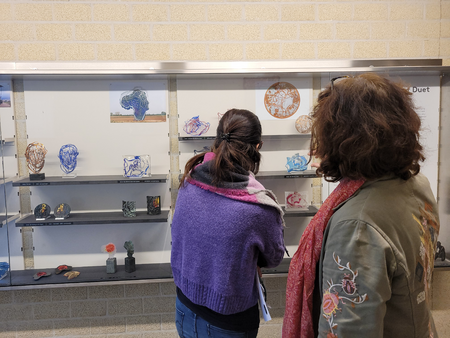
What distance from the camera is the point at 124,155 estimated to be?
88.0 inches

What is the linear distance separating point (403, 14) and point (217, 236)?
2.07 meters

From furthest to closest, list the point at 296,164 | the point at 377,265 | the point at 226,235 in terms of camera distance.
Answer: the point at 296,164
the point at 226,235
the point at 377,265

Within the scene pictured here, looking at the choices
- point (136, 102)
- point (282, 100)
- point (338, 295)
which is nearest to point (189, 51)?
point (136, 102)

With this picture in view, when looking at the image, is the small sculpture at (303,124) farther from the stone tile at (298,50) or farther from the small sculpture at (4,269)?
the small sculpture at (4,269)

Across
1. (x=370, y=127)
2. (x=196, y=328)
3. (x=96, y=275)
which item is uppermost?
(x=370, y=127)

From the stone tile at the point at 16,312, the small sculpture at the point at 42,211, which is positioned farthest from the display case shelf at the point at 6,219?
the stone tile at the point at 16,312

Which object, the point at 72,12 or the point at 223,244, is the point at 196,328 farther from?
the point at 72,12

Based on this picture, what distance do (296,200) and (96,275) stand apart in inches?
52.1

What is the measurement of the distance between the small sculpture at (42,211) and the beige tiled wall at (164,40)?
1.78ft

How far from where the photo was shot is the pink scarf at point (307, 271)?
93 centimetres

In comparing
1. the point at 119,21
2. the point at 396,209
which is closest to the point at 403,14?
the point at 119,21

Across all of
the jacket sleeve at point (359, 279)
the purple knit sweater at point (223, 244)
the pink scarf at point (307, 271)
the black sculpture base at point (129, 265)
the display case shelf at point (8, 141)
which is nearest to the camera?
the jacket sleeve at point (359, 279)

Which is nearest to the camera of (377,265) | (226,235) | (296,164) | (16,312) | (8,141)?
(377,265)

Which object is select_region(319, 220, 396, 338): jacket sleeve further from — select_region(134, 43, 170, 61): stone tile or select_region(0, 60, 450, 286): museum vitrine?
select_region(134, 43, 170, 61): stone tile
